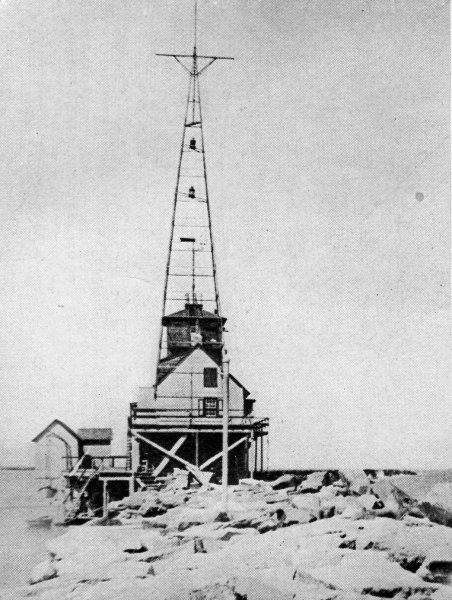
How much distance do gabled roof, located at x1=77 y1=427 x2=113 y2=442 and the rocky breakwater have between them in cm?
3008

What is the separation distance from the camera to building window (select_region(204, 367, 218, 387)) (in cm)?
3350

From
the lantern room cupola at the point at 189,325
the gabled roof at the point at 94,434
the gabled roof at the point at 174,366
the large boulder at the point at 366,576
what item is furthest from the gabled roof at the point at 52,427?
the large boulder at the point at 366,576

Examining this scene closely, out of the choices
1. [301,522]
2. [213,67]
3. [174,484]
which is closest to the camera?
[301,522]

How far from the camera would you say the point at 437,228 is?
48.0 feet

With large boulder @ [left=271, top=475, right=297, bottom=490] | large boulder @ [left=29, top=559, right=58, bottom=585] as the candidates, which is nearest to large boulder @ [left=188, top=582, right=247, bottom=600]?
large boulder @ [left=29, top=559, right=58, bottom=585]

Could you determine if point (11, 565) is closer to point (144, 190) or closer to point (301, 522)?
point (301, 522)

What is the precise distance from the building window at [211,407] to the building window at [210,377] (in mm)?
793

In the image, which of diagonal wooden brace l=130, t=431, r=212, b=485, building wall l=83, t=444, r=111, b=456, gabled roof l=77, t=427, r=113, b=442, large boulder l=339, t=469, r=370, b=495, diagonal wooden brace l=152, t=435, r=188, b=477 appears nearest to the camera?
large boulder l=339, t=469, r=370, b=495

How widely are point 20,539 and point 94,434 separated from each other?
21245 mm

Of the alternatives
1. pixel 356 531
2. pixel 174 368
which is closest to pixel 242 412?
pixel 174 368

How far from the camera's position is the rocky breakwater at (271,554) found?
821cm

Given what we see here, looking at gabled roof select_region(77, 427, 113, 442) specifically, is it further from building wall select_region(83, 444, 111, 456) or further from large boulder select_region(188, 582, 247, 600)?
large boulder select_region(188, 582, 247, 600)

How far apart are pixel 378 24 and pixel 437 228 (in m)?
4.76

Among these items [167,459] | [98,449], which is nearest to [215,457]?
[167,459]
